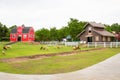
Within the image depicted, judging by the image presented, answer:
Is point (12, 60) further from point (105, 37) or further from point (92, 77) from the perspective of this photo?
point (105, 37)

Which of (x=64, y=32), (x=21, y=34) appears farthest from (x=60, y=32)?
(x=21, y=34)

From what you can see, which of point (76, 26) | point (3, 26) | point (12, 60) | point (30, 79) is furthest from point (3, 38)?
point (30, 79)

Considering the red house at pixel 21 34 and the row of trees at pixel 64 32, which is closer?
the row of trees at pixel 64 32

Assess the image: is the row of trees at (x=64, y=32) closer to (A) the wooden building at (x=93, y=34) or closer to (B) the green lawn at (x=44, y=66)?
(A) the wooden building at (x=93, y=34)

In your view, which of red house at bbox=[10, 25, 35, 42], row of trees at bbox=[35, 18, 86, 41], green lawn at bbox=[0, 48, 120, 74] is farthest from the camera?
red house at bbox=[10, 25, 35, 42]

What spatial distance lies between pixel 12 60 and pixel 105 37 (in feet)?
154

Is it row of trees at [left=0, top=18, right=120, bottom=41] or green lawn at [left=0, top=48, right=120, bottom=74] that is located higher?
row of trees at [left=0, top=18, right=120, bottom=41]

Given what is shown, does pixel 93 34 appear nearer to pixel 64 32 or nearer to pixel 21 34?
pixel 64 32

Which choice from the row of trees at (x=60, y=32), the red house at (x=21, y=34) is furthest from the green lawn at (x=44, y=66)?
the red house at (x=21, y=34)

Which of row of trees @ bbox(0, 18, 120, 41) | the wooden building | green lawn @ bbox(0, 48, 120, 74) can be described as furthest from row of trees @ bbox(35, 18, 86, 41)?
green lawn @ bbox(0, 48, 120, 74)

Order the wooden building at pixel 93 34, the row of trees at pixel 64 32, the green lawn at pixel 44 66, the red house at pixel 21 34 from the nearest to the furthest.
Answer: the green lawn at pixel 44 66
the wooden building at pixel 93 34
the row of trees at pixel 64 32
the red house at pixel 21 34

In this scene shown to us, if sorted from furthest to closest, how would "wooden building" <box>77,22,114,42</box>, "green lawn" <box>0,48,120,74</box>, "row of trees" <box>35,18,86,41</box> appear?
"row of trees" <box>35,18,86,41</box> < "wooden building" <box>77,22,114,42</box> < "green lawn" <box>0,48,120,74</box>

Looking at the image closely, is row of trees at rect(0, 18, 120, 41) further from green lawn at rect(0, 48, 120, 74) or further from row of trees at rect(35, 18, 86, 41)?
green lawn at rect(0, 48, 120, 74)

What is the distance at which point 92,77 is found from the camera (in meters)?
12.0
